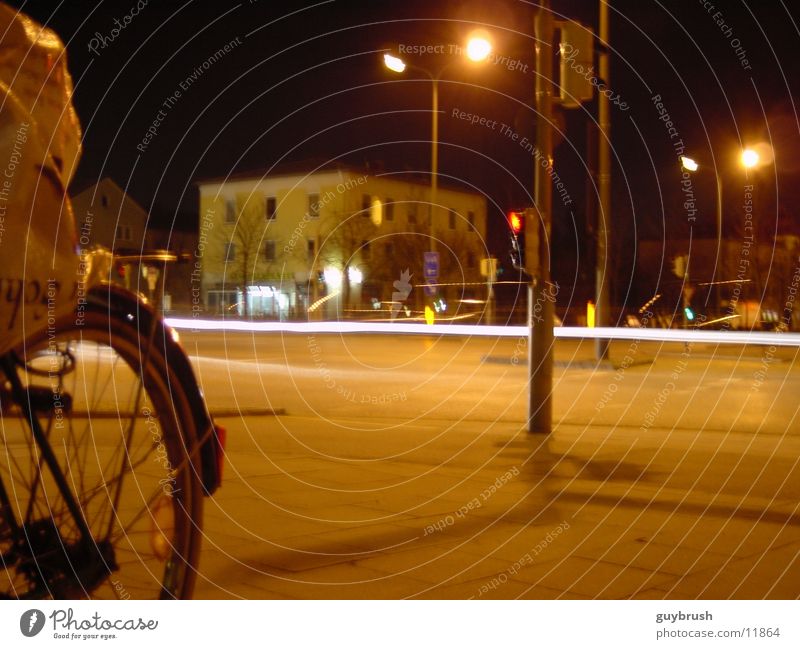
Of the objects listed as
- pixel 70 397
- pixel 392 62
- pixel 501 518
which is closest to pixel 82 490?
pixel 70 397

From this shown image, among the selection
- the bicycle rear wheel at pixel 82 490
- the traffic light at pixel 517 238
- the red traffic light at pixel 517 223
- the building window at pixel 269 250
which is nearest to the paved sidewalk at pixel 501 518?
the bicycle rear wheel at pixel 82 490

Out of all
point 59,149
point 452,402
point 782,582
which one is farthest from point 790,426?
point 59,149

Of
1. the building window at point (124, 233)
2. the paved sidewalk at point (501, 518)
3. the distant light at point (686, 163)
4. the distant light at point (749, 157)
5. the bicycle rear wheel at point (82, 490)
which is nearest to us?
the bicycle rear wheel at point (82, 490)

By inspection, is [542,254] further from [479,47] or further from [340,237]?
[340,237]

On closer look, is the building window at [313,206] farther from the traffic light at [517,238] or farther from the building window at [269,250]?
the traffic light at [517,238]

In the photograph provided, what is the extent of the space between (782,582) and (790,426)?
763 centimetres

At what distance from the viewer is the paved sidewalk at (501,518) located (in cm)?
529

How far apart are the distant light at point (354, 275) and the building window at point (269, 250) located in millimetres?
3492

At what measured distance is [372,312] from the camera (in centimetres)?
4994

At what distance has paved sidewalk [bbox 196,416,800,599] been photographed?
17.4 feet

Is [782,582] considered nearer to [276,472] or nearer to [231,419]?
[276,472]

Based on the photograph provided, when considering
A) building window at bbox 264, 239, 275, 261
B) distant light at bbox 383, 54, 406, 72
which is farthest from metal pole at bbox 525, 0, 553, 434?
building window at bbox 264, 239, 275, 261

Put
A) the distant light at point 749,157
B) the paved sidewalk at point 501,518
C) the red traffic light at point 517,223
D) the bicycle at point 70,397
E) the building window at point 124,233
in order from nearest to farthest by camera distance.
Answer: the bicycle at point 70,397 < the paved sidewalk at point 501,518 < the red traffic light at point 517,223 < the distant light at point 749,157 < the building window at point 124,233
